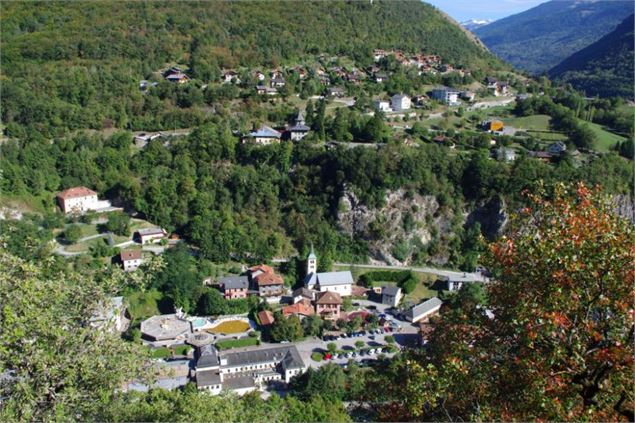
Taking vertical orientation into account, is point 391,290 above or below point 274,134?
below

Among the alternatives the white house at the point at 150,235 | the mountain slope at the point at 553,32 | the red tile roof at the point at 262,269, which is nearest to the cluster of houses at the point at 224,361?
the red tile roof at the point at 262,269

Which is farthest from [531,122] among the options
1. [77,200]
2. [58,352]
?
[58,352]

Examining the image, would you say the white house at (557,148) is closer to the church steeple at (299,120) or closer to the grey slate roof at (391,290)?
the grey slate roof at (391,290)

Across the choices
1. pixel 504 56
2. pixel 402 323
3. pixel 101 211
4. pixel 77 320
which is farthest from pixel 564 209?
pixel 504 56

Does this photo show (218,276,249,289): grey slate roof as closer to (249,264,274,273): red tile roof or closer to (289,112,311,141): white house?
(249,264,274,273): red tile roof

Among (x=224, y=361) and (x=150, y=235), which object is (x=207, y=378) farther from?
(x=150, y=235)

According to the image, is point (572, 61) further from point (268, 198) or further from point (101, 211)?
point (101, 211)
